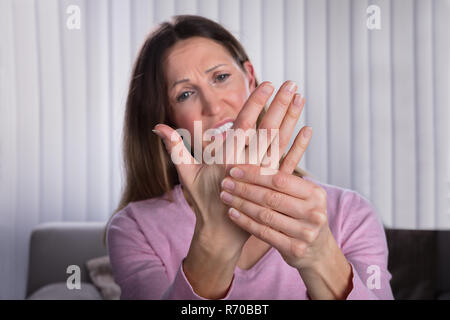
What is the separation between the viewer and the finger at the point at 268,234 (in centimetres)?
44

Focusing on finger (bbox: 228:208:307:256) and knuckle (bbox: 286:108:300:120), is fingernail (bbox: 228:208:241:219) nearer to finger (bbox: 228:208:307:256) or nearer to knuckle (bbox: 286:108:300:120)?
finger (bbox: 228:208:307:256)

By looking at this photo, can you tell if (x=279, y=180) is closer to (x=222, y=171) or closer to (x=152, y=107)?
(x=222, y=171)

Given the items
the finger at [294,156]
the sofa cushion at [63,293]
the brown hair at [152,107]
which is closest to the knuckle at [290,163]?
the finger at [294,156]

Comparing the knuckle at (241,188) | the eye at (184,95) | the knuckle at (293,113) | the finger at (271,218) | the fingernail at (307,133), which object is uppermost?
the eye at (184,95)

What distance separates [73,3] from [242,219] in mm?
585

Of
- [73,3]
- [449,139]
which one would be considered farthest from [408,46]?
[73,3]

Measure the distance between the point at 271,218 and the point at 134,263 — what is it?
36cm

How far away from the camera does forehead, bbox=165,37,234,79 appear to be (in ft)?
2.30

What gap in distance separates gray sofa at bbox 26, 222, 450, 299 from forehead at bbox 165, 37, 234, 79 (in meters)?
0.58

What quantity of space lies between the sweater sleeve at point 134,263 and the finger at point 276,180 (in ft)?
0.89

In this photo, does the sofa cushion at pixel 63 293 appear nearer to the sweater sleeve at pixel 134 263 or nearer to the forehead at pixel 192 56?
the sweater sleeve at pixel 134 263

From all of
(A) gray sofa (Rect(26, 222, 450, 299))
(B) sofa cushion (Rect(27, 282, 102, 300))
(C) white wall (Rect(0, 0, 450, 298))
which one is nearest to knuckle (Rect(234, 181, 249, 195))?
(C) white wall (Rect(0, 0, 450, 298))
